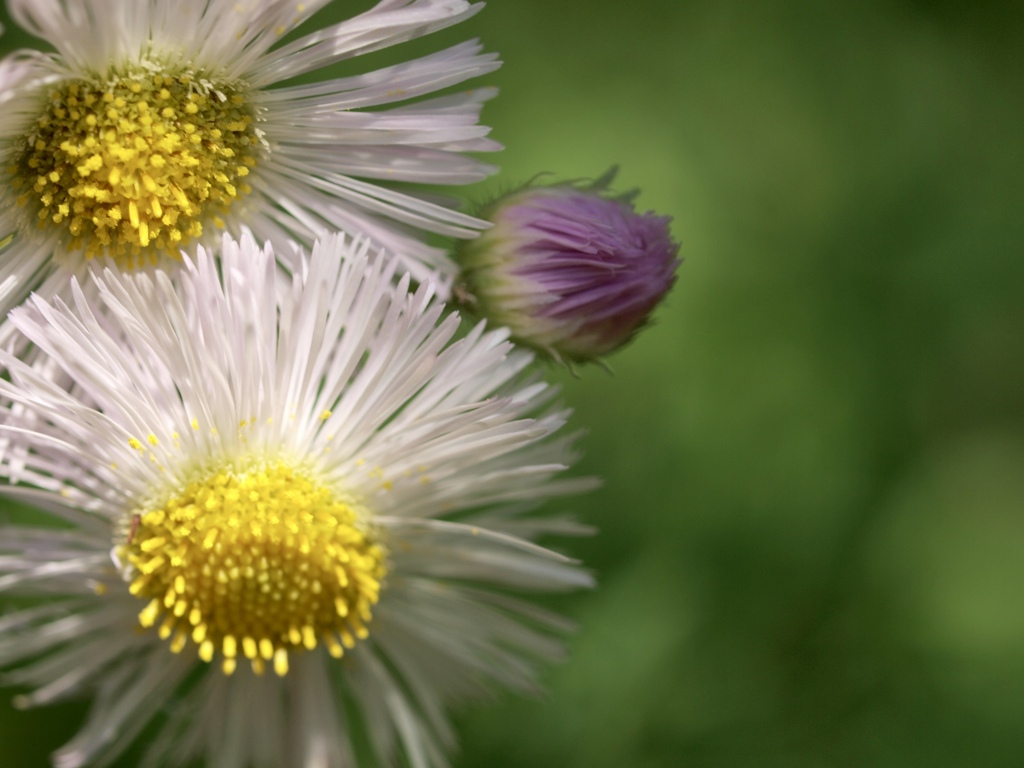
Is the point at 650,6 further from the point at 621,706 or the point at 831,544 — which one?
the point at 621,706

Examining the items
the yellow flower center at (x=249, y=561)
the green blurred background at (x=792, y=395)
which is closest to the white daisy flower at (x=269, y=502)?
the yellow flower center at (x=249, y=561)

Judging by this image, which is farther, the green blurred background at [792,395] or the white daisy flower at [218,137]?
the green blurred background at [792,395]

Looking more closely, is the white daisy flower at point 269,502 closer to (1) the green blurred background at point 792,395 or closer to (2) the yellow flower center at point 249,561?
(2) the yellow flower center at point 249,561

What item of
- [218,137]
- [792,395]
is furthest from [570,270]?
[792,395]

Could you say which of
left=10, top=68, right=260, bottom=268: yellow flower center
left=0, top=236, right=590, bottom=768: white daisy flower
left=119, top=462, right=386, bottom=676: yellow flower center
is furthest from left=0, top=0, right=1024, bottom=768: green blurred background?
left=10, top=68, right=260, bottom=268: yellow flower center

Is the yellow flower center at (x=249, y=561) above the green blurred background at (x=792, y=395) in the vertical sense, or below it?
below

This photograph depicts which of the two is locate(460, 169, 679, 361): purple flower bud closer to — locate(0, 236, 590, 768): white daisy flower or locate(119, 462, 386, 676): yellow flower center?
locate(0, 236, 590, 768): white daisy flower

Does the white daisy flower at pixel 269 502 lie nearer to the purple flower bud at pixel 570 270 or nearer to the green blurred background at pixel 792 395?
the purple flower bud at pixel 570 270

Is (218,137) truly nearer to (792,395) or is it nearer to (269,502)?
(269,502)
